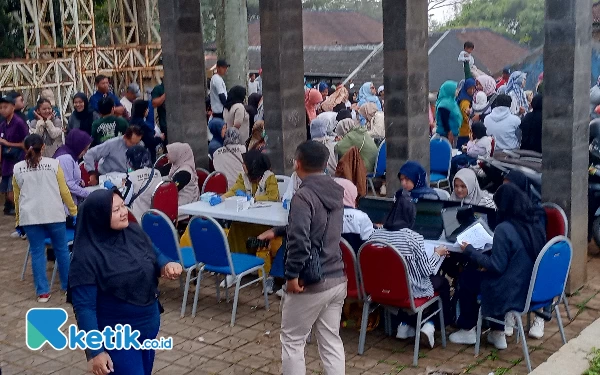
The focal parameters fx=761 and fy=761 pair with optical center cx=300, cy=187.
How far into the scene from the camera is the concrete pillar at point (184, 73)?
10.9 meters

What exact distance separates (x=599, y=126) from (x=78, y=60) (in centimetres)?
1536

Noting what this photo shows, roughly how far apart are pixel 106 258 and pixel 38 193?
3.56m

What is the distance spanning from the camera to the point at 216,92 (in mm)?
13039

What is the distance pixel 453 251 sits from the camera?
6008 mm

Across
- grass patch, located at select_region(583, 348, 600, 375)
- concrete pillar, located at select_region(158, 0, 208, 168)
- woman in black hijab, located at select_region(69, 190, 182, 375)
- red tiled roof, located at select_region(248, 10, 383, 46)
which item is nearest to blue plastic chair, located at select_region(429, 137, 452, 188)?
concrete pillar, located at select_region(158, 0, 208, 168)

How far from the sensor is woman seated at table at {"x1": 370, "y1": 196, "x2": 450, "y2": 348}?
5566 mm

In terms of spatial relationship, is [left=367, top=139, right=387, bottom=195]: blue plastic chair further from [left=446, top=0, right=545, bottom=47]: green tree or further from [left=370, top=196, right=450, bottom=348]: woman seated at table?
[left=446, top=0, right=545, bottom=47]: green tree

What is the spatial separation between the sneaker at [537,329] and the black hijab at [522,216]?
88cm

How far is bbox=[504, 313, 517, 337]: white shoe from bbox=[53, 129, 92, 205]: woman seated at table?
440 centimetres

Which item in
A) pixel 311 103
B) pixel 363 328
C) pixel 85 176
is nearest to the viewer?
pixel 363 328

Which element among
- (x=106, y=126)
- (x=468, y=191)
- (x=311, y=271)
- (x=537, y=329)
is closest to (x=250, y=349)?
(x=311, y=271)

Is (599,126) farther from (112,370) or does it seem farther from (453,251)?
(112,370)

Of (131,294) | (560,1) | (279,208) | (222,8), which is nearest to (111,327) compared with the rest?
(131,294)

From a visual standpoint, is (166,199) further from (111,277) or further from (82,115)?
(111,277)
